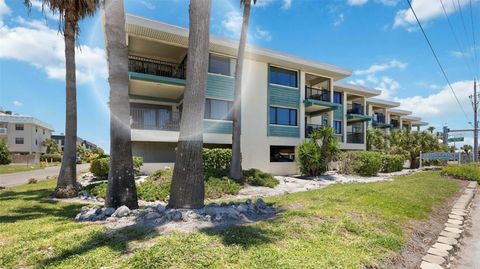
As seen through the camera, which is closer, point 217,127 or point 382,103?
point 217,127

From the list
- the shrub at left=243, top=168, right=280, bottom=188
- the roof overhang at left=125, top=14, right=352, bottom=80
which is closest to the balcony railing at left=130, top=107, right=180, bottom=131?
the roof overhang at left=125, top=14, right=352, bottom=80

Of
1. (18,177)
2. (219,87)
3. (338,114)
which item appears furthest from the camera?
(338,114)

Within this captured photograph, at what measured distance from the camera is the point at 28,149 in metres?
55.8

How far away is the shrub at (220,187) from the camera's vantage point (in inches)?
484

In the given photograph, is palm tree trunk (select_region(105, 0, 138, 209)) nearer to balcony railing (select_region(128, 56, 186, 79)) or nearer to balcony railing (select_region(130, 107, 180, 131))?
balcony railing (select_region(130, 107, 180, 131))

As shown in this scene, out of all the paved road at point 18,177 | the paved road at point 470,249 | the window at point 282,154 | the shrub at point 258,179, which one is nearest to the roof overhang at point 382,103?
the window at point 282,154

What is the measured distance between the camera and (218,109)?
19.6 m

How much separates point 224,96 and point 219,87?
678 mm

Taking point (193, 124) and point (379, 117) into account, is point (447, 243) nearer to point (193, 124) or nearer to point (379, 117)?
point (193, 124)

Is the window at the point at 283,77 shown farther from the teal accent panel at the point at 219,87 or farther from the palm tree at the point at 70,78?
the palm tree at the point at 70,78

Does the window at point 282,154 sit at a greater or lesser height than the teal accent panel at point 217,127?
lesser

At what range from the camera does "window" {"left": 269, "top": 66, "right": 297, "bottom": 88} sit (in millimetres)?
22406

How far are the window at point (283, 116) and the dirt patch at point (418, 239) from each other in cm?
1396

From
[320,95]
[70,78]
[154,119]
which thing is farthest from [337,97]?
[70,78]
